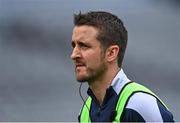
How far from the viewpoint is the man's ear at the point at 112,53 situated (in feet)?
4.72

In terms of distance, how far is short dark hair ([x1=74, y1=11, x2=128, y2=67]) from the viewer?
57.2 inches

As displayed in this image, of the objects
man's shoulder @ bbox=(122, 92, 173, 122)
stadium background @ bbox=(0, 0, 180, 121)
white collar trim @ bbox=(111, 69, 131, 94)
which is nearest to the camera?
man's shoulder @ bbox=(122, 92, 173, 122)

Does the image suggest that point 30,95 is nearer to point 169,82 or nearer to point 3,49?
point 3,49

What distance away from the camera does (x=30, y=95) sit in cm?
255

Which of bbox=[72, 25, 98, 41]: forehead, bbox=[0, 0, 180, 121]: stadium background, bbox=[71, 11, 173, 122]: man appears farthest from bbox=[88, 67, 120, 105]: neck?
bbox=[0, 0, 180, 121]: stadium background

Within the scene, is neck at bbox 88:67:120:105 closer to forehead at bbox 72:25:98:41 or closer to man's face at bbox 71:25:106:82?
man's face at bbox 71:25:106:82

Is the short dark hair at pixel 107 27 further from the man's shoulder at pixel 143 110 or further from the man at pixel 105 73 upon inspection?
the man's shoulder at pixel 143 110

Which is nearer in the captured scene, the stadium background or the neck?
the neck

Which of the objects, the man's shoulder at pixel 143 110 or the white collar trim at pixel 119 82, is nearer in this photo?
the man's shoulder at pixel 143 110

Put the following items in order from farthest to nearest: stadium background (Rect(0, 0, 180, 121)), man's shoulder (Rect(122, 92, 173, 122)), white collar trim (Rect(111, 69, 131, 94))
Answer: stadium background (Rect(0, 0, 180, 121)) < white collar trim (Rect(111, 69, 131, 94)) < man's shoulder (Rect(122, 92, 173, 122))

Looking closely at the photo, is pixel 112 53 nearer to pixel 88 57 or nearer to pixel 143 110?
pixel 88 57

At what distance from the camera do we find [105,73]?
1.43 meters

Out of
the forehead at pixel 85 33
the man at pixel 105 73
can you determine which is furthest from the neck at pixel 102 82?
the forehead at pixel 85 33

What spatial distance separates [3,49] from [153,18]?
84cm
